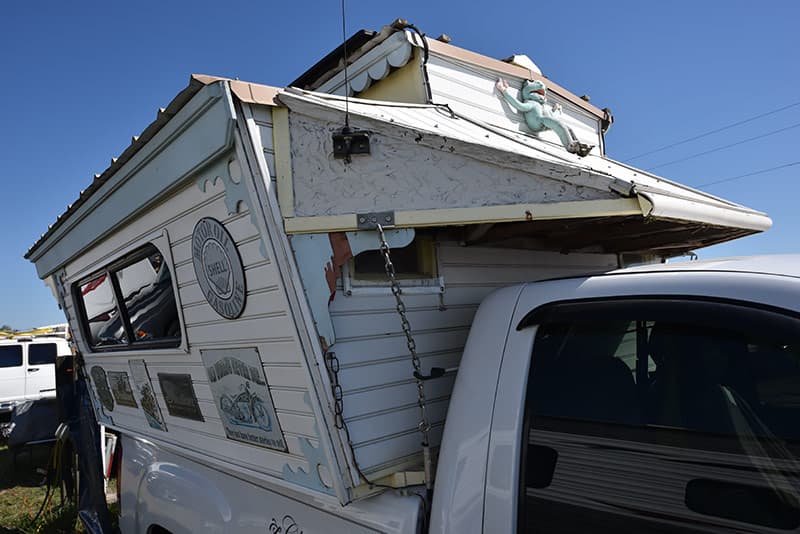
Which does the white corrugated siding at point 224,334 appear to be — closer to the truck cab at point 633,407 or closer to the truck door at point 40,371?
the truck cab at point 633,407

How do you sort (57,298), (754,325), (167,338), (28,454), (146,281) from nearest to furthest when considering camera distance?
(754,325)
(167,338)
(146,281)
(57,298)
(28,454)

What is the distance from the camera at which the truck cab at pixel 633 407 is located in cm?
121

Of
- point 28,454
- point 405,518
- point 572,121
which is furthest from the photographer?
point 28,454

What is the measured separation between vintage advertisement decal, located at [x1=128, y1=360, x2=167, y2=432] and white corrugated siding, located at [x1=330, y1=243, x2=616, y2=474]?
1769 millimetres

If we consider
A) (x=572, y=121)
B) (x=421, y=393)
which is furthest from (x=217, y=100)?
(x=572, y=121)

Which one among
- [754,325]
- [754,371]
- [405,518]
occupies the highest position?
[754,325]

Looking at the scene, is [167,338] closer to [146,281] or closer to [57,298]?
[146,281]

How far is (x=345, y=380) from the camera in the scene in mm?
1926

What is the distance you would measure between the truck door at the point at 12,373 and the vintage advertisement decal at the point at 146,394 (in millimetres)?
9485

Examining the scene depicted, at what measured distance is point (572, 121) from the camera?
389 cm

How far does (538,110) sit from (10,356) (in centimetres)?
1176

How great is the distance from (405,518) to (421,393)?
1.38ft

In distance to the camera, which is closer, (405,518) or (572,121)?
(405,518)

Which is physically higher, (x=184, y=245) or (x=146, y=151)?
(x=146, y=151)
